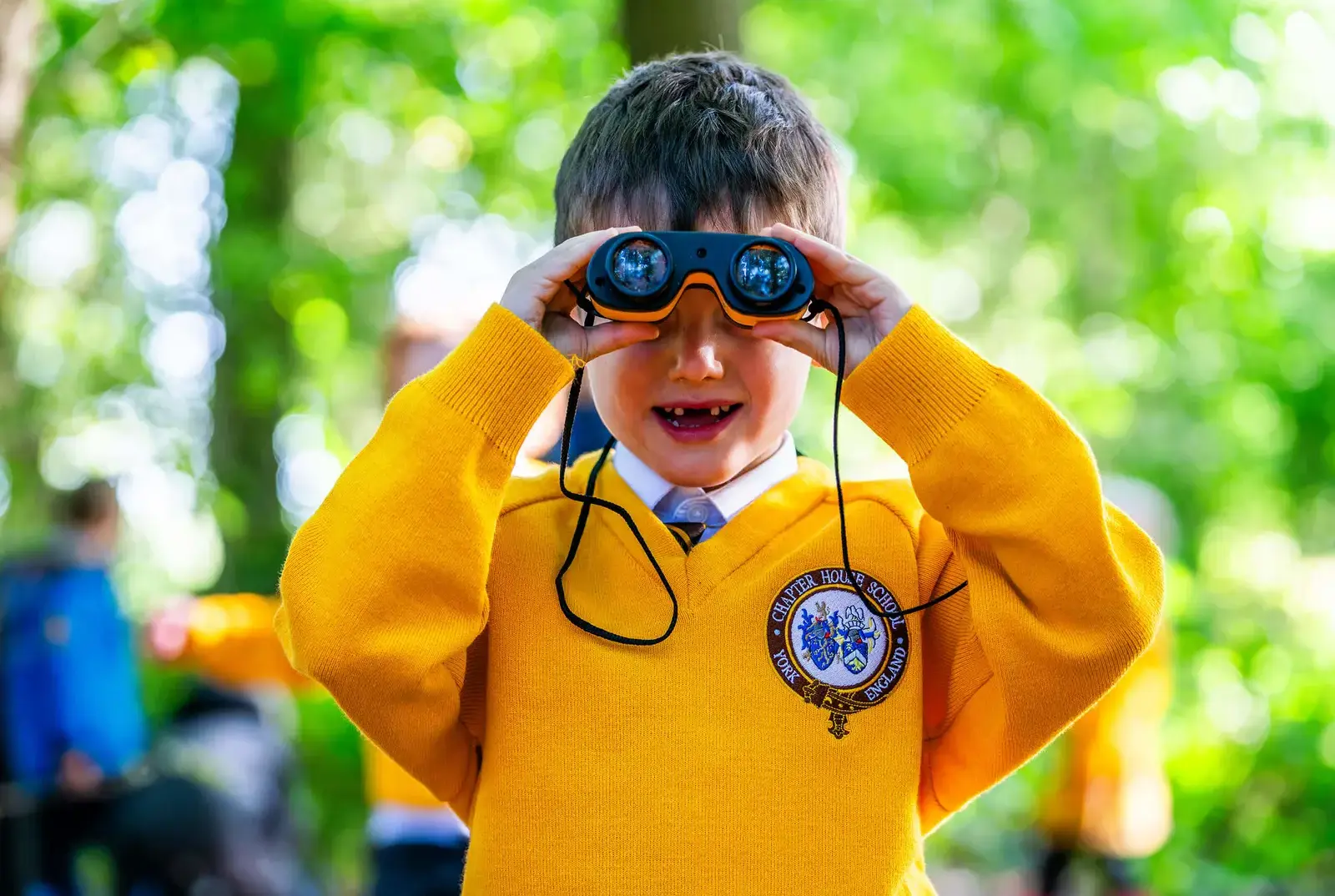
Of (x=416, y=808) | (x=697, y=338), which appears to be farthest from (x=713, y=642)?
(x=416, y=808)

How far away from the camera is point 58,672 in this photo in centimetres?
602

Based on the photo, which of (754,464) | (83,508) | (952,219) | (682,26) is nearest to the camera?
(754,464)

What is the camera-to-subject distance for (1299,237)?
916 cm

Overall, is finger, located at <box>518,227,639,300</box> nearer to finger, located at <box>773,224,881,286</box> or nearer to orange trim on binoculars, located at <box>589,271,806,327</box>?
orange trim on binoculars, located at <box>589,271,806,327</box>

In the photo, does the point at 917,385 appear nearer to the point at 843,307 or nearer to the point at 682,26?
the point at 843,307

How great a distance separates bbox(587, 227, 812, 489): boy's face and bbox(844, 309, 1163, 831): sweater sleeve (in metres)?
0.15

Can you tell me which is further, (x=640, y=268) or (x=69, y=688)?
(x=69, y=688)

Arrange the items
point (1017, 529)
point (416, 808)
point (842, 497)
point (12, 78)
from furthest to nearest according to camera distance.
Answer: point (12, 78) < point (416, 808) < point (842, 497) < point (1017, 529)

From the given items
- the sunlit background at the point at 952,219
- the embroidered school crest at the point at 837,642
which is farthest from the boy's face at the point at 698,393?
the sunlit background at the point at 952,219

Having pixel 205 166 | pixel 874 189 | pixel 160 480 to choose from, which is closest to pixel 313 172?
pixel 205 166

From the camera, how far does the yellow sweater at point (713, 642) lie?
1.76m

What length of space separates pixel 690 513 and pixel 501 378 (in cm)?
39

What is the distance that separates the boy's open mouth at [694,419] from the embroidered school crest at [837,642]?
0.26 m

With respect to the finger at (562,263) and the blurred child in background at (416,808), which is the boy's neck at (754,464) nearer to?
the finger at (562,263)
